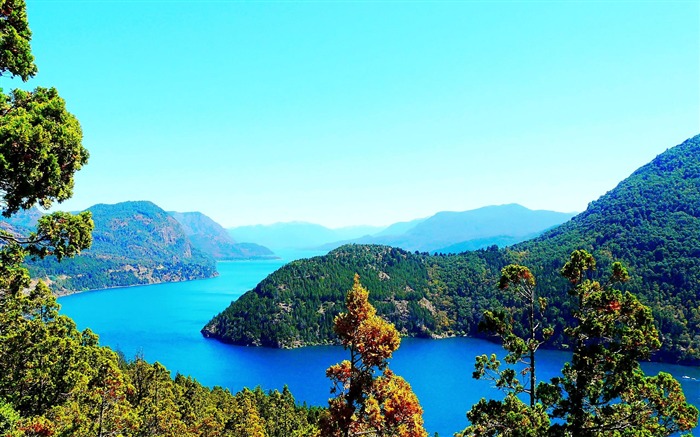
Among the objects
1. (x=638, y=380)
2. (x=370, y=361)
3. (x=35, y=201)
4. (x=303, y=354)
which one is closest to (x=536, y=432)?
(x=638, y=380)

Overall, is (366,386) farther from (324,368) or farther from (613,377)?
(324,368)

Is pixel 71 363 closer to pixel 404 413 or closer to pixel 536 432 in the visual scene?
pixel 404 413

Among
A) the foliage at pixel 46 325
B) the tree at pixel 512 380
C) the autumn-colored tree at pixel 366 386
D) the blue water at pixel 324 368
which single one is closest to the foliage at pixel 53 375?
the foliage at pixel 46 325

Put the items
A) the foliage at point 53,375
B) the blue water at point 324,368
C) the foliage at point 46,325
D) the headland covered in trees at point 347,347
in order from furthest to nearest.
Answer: the blue water at point 324,368 < the foliage at point 53,375 < the headland covered in trees at point 347,347 < the foliage at point 46,325


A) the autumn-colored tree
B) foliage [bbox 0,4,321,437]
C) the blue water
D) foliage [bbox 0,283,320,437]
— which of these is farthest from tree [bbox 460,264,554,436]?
the blue water

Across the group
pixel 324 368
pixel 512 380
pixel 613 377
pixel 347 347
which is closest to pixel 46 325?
pixel 347 347

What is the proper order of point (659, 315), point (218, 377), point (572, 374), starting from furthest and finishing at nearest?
1. point (659, 315)
2. point (218, 377)
3. point (572, 374)

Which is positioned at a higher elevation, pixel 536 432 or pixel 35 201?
pixel 35 201

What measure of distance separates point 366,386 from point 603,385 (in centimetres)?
890

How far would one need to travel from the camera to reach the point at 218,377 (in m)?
149

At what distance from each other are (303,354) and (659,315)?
144836 millimetres

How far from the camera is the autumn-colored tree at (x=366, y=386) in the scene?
50.0ft

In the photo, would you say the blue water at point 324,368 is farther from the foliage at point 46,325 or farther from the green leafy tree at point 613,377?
the green leafy tree at point 613,377

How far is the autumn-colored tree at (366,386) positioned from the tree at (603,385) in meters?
4.15
